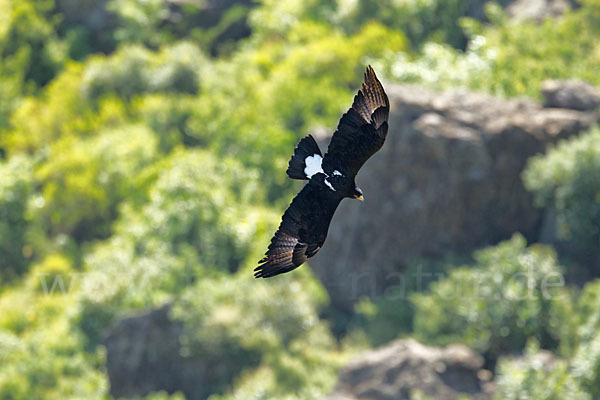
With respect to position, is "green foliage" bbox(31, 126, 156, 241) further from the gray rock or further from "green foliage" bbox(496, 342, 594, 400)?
"green foliage" bbox(496, 342, 594, 400)

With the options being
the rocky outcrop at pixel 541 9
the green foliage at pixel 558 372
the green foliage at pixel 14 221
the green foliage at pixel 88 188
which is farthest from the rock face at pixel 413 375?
the green foliage at pixel 14 221

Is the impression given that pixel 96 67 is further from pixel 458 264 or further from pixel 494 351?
pixel 494 351

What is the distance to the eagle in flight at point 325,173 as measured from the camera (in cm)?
1014

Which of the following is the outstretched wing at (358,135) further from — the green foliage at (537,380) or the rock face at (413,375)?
the rock face at (413,375)

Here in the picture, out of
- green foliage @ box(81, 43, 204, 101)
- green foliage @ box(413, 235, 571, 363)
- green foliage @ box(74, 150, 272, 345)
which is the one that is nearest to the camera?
green foliage @ box(413, 235, 571, 363)

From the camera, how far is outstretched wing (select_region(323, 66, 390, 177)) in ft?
33.6

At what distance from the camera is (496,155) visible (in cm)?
2547

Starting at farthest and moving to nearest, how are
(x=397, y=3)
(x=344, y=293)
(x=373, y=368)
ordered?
(x=397, y=3)
(x=344, y=293)
(x=373, y=368)

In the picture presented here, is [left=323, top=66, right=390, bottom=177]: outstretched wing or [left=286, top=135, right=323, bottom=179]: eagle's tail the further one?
[left=323, top=66, right=390, bottom=177]: outstretched wing

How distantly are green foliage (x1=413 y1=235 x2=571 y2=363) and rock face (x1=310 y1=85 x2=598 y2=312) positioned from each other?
6.27ft

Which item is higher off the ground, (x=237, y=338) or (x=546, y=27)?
(x=546, y=27)

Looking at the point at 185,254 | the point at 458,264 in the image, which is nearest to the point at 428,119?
the point at 458,264

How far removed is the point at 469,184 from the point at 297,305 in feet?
16.6

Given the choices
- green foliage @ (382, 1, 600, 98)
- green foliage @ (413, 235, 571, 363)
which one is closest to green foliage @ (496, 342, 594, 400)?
green foliage @ (413, 235, 571, 363)
